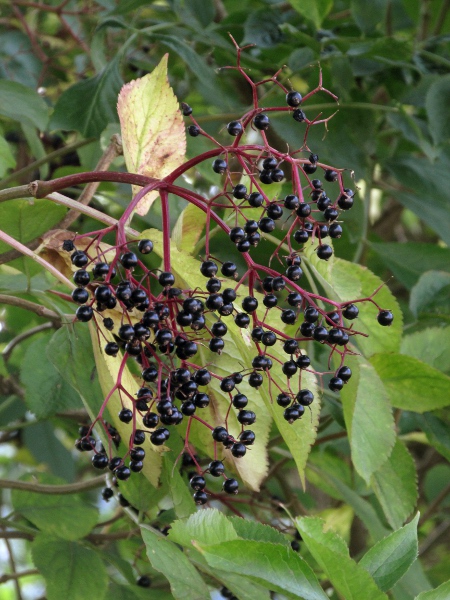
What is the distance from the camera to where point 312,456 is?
159 cm

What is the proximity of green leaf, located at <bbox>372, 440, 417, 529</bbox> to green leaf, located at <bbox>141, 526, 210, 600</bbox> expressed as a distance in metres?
0.39

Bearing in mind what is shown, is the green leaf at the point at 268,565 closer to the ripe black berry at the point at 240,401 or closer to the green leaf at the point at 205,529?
the green leaf at the point at 205,529

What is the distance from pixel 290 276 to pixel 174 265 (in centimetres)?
11

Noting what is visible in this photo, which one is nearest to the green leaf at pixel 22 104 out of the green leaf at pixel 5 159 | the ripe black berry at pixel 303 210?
the green leaf at pixel 5 159

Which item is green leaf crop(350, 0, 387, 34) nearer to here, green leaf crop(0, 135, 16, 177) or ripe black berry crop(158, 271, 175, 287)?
green leaf crop(0, 135, 16, 177)

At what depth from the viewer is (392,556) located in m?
0.72

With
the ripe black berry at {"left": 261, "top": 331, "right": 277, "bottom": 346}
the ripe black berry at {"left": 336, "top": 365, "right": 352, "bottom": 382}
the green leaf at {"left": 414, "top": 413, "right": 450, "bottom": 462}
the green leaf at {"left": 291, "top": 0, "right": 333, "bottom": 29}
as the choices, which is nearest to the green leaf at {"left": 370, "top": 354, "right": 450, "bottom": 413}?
the green leaf at {"left": 414, "top": 413, "right": 450, "bottom": 462}

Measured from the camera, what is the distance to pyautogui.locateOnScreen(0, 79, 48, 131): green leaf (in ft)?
3.97

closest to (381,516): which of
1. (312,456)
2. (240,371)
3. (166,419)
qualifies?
(312,456)

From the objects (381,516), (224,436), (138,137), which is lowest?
(381,516)

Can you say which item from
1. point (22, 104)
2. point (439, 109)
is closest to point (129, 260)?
point (22, 104)

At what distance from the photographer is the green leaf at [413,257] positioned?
155 cm

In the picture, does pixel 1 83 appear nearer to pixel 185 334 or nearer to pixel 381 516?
pixel 185 334

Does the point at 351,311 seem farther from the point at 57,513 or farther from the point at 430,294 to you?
the point at 57,513
